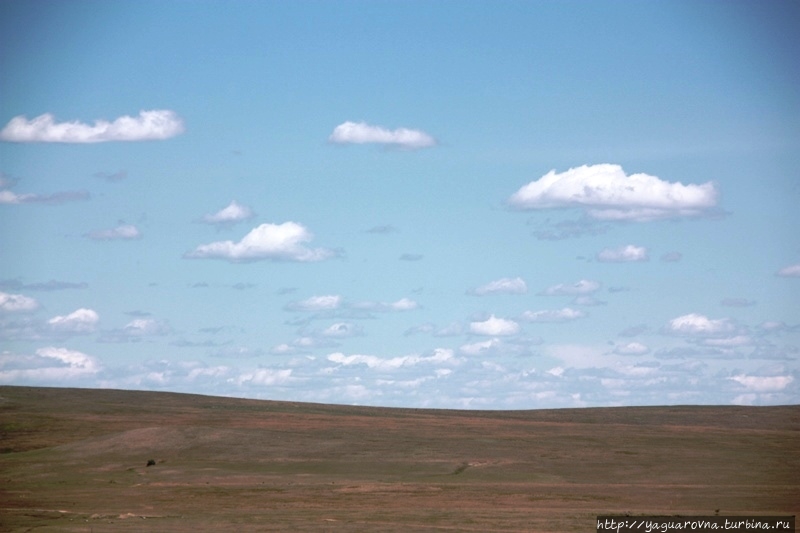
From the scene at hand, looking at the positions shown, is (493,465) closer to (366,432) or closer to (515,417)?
(366,432)

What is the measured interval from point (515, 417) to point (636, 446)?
167 ft

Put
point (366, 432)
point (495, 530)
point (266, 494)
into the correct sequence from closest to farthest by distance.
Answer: point (495, 530), point (266, 494), point (366, 432)

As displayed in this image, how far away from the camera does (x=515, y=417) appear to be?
14275cm

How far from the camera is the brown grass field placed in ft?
176

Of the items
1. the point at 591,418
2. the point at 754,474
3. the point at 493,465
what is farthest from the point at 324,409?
the point at 754,474

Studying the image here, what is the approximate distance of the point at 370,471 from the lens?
75.7 metres

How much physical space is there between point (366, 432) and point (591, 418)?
48559 millimetres

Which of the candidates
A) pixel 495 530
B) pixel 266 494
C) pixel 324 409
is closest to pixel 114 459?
pixel 266 494

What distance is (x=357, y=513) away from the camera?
54.9 m

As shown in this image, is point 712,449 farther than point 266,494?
Yes

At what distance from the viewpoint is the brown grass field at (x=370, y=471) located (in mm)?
53719

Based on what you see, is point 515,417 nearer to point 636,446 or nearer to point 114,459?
point 636,446

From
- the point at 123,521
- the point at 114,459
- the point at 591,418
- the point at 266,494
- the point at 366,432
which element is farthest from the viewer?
the point at 591,418

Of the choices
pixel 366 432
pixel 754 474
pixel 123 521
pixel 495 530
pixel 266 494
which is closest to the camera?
pixel 495 530
